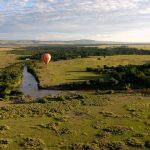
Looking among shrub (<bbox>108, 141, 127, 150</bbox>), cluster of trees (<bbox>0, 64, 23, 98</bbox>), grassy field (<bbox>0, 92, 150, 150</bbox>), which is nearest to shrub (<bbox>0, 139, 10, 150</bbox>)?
grassy field (<bbox>0, 92, 150, 150</bbox>)

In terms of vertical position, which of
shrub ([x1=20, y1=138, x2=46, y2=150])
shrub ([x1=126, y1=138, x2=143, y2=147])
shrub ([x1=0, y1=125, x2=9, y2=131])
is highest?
shrub ([x1=0, y1=125, x2=9, y2=131])

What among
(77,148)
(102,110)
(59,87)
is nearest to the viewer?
(77,148)

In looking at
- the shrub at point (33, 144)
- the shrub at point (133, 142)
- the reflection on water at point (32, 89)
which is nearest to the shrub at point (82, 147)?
the shrub at point (33, 144)

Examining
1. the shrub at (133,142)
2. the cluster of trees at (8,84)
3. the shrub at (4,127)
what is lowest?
the shrub at (133,142)

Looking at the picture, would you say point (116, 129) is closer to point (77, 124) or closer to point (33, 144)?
point (77, 124)

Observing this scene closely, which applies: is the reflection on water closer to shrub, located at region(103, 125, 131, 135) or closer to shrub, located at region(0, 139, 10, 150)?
shrub, located at region(103, 125, 131, 135)

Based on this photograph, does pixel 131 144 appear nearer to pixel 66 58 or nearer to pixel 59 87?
pixel 59 87

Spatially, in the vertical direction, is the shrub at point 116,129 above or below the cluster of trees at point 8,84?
below

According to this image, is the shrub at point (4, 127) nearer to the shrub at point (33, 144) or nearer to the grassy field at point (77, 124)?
the grassy field at point (77, 124)

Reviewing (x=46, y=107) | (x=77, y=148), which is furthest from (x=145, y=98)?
(x=77, y=148)
